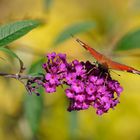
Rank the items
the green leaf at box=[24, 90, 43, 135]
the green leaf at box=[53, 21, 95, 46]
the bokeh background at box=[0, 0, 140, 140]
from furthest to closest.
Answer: the bokeh background at box=[0, 0, 140, 140] → the green leaf at box=[53, 21, 95, 46] → the green leaf at box=[24, 90, 43, 135]

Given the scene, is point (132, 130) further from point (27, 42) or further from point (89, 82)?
point (89, 82)

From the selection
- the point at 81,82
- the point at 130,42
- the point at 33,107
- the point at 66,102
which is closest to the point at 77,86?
the point at 81,82

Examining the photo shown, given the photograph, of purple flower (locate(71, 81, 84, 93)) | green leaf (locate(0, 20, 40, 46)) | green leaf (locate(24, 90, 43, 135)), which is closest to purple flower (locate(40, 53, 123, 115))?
purple flower (locate(71, 81, 84, 93))

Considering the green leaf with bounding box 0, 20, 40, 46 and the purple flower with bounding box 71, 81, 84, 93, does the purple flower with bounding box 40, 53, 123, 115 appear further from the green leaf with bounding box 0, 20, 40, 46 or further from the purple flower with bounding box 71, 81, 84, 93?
the green leaf with bounding box 0, 20, 40, 46

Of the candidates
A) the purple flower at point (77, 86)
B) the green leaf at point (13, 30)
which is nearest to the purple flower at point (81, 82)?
the purple flower at point (77, 86)

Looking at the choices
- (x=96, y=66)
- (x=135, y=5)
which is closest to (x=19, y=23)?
(x=96, y=66)

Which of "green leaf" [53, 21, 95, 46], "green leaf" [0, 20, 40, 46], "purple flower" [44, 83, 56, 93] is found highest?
"green leaf" [53, 21, 95, 46]

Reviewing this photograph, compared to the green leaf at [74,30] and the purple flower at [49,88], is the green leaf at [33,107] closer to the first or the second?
the green leaf at [74,30]
